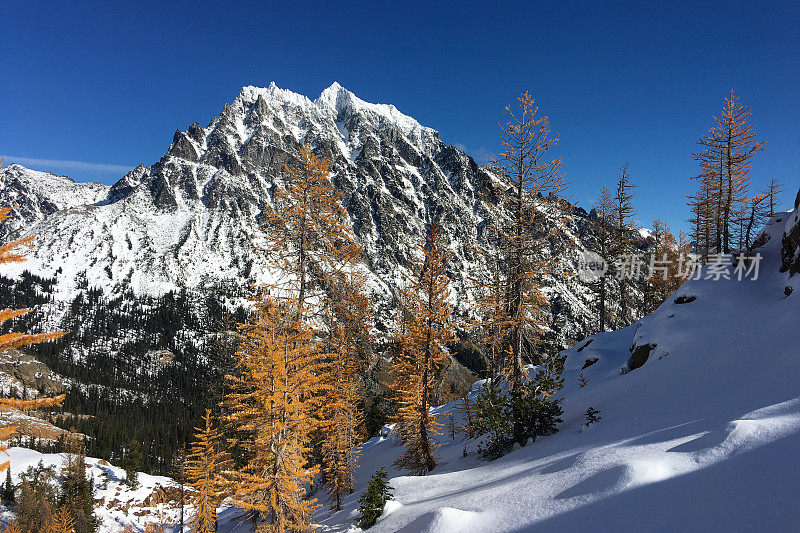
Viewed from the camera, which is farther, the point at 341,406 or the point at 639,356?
the point at 341,406

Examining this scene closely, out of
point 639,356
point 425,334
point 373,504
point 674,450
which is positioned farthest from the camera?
point 639,356

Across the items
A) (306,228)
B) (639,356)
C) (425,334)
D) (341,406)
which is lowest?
(341,406)

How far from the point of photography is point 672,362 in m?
13.5

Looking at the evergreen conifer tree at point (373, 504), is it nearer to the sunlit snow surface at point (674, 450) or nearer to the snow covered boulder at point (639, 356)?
the sunlit snow surface at point (674, 450)

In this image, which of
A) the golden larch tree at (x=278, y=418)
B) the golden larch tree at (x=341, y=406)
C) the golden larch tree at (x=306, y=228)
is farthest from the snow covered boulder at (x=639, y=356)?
the golden larch tree at (x=278, y=418)

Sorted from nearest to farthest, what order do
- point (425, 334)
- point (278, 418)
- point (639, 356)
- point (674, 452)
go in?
point (674, 452) → point (278, 418) → point (425, 334) → point (639, 356)

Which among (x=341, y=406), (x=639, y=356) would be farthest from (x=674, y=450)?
(x=341, y=406)

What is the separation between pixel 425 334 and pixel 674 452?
1020 centimetres

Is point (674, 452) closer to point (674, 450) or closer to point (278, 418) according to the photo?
point (674, 450)

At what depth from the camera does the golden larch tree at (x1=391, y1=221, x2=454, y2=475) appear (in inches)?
627

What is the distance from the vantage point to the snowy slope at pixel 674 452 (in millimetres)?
4984

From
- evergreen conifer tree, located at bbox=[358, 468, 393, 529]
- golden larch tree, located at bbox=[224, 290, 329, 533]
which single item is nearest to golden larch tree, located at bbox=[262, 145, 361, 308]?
golden larch tree, located at bbox=[224, 290, 329, 533]

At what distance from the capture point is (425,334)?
624 inches

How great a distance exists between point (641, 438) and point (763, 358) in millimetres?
6185
